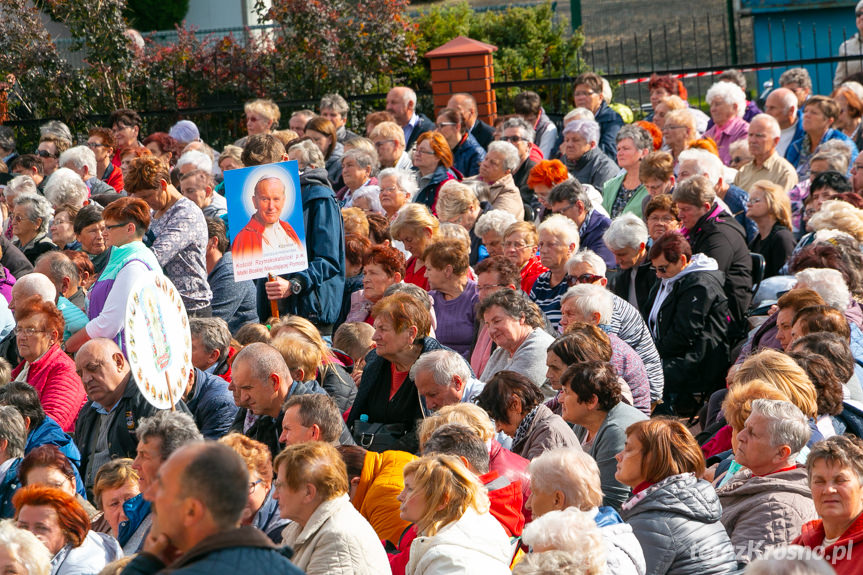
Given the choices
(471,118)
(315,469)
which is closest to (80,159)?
(471,118)

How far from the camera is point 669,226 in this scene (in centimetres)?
834

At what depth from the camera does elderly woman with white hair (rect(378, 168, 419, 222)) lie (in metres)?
9.84

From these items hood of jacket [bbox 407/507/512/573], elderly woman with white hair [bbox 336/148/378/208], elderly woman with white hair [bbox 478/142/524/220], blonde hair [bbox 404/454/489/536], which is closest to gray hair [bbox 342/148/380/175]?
elderly woman with white hair [bbox 336/148/378/208]

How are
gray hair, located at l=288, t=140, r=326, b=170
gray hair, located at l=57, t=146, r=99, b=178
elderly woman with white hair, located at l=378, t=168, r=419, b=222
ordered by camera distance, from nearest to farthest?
gray hair, located at l=288, t=140, r=326, b=170 → elderly woman with white hair, located at l=378, t=168, r=419, b=222 → gray hair, located at l=57, t=146, r=99, b=178

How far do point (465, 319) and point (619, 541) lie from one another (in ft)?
11.9

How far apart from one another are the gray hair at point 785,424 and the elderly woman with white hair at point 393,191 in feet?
17.0

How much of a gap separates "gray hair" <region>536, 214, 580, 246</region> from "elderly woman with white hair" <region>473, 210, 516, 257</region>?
65 centimetres

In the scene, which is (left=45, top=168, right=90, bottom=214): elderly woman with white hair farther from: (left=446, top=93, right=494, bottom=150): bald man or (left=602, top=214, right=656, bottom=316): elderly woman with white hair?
(left=602, top=214, right=656, bottom=316): elderly woman with white hair

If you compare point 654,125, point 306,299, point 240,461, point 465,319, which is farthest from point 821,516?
point 654,125

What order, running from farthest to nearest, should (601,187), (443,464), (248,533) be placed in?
1. (601,187)
2. (443,464)
3. (248,533)

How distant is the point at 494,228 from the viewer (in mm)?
8695

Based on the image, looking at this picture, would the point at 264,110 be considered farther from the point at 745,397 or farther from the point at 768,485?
the point at 768,485

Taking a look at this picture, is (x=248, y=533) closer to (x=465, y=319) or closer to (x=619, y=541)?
(x=619, y=541)

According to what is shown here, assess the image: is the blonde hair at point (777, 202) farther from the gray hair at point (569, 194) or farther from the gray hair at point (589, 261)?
the gray hair at point (589, 261)
